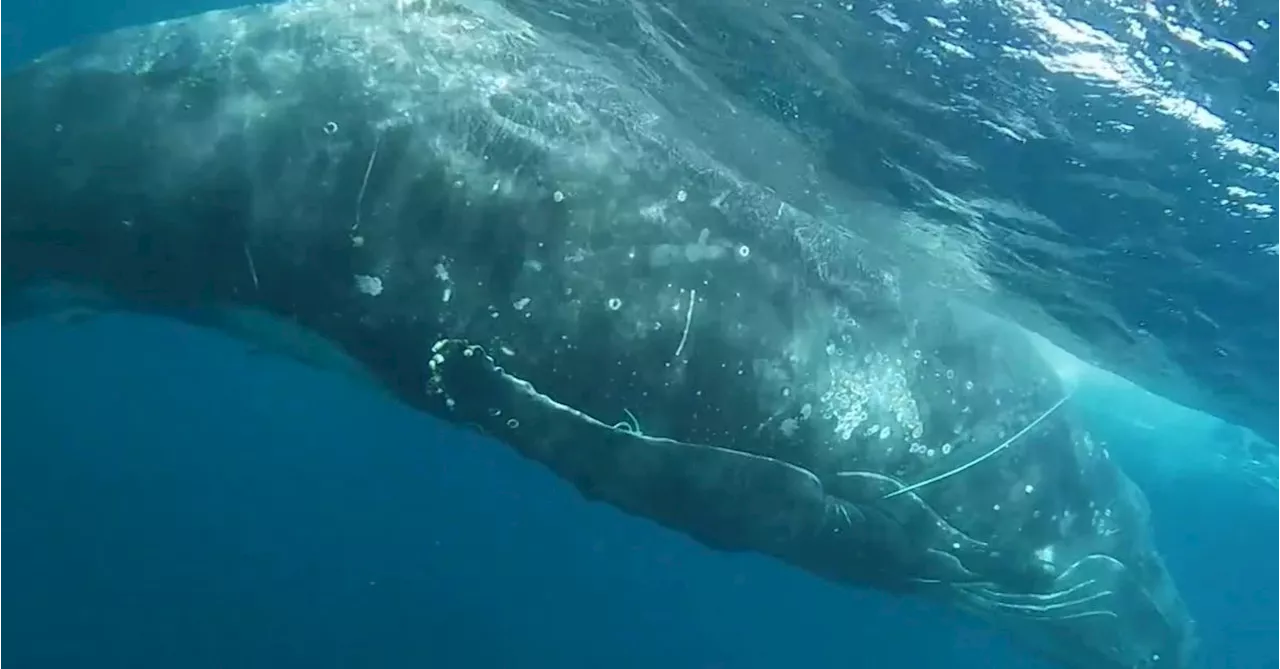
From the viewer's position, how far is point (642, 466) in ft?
34.1

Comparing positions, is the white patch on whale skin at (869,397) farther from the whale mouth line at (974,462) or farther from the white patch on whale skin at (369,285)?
the white patch on whale skin at (369,285)

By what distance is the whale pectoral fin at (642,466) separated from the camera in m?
9.53

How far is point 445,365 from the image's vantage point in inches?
369

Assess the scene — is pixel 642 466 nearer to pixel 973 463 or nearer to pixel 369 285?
pixel 369 285

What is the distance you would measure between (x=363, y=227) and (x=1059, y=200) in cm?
918

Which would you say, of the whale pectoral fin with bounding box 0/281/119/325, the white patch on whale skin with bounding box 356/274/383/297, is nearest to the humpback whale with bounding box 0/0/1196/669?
the white patch on whale skin with bounding box 356/274/383/297

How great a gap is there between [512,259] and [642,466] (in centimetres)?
277

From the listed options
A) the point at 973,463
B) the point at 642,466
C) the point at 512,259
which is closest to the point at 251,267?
the point at 512,259

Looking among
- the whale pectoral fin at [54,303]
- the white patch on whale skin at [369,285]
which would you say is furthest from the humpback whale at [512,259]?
the whale pectoral fin at [54,303]

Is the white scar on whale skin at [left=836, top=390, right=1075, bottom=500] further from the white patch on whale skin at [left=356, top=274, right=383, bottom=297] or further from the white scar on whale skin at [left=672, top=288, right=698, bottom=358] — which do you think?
the white patch on whale skin at [left=356, top=274, right=383, bottom=297]

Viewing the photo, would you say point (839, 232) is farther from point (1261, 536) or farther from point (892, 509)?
point (1261, 536)

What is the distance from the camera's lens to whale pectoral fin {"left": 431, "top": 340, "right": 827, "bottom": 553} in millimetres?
9531

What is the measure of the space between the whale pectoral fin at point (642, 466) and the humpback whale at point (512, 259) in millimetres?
35

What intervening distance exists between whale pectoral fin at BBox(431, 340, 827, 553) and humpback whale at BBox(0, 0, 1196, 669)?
0.11 feet
